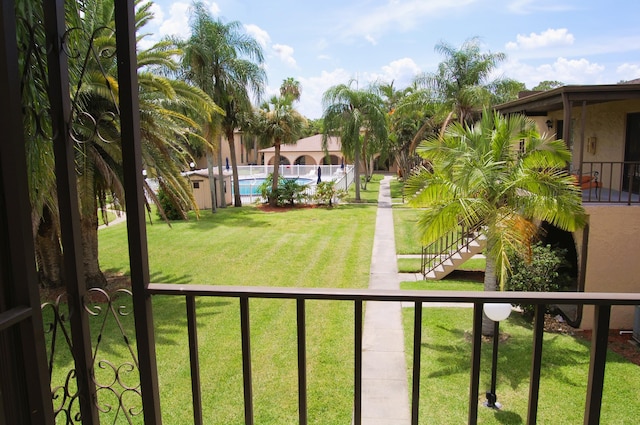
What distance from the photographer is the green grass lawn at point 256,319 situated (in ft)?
19.5

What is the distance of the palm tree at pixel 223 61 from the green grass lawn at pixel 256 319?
255 inches

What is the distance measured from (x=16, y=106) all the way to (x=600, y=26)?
861 centimetres

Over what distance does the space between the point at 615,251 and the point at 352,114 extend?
1691cm

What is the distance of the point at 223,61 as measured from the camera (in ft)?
66.6

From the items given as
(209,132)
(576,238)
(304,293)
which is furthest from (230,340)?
(209,132)

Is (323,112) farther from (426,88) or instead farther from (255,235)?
(255,235)

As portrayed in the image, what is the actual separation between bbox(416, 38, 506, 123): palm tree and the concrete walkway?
40.4ft

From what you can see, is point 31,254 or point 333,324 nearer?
point 31,254

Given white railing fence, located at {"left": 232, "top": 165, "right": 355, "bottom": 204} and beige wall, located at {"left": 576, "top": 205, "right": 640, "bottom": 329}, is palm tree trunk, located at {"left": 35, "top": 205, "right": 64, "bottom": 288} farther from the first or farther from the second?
white railing fence, located at {"left": 232, "top": 165, "right": 355, "bottom": 204}

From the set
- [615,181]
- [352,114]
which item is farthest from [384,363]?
[352,114]

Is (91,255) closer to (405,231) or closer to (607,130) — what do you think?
(405,231)

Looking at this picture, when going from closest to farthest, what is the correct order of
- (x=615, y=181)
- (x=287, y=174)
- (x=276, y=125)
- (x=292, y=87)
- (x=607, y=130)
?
1. (x=615, y=181)
2. (x=607, y=130)
3. (x=276, y=125)
4. (x=287, y=174)
5. (x=292, y=87)

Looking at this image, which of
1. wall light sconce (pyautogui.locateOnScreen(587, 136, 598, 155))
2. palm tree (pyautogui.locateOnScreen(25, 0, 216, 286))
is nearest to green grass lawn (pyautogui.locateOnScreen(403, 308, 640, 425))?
palm tree (pyautogui.locateOnScreen(25, 0, 216, 286))

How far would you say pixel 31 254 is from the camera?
162cm
